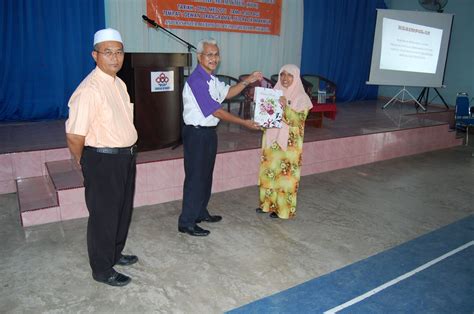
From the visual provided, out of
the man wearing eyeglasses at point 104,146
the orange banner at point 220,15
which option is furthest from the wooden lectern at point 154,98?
the orange banner at point 220,15

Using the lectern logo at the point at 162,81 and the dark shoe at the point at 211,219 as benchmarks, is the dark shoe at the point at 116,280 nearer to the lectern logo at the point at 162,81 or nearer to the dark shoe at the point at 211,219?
the dark shoe at the point at 211,219

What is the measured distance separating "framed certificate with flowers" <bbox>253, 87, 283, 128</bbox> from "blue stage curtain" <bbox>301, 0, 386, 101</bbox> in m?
4.97

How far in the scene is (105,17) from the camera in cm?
520

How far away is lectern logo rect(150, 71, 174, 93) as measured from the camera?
3.41 m

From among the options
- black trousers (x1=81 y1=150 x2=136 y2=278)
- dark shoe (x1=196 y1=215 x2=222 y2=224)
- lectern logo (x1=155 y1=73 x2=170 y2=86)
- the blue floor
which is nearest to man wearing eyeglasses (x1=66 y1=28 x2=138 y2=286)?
black trousers (x1=81 y1=150 x2=136 y2=278)

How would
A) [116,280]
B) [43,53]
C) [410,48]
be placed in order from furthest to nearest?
[410,48] < [43,53] < [116,280]

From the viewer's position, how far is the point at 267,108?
2.73m

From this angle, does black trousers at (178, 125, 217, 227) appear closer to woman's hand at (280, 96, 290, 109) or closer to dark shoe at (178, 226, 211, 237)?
dark shoe at (178, 226, 211, 237)

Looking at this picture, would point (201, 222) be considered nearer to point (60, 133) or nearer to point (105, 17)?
point (60, 133)

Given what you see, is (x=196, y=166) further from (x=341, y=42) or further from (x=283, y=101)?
(x=341, y=42)

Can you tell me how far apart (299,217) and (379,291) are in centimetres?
112

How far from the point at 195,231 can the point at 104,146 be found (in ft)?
3.79

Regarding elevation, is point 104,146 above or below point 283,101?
below

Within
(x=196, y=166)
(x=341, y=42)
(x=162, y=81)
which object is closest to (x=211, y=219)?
(x=196, y=166)
